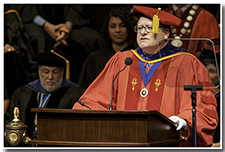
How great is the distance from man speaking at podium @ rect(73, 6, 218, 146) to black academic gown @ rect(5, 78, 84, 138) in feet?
5.53

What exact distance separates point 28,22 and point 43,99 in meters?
1.35

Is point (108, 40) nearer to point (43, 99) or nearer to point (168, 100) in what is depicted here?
point (43, 99)

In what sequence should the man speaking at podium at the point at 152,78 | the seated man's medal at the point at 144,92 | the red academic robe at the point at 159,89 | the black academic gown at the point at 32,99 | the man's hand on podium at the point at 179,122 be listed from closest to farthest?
the man's hand on podium at the point at 179,122
the red academic robe at the point at 159,89
the man speaking at podium at the point at 152,78
the seated man's medal at the point at 144,92
the black academic gown at the point at 32,99

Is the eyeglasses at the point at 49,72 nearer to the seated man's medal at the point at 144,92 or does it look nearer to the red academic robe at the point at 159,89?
the red academic robe at the point at 159,89

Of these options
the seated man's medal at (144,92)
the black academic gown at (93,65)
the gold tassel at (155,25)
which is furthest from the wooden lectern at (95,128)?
Result: the black academic gown at (93,65)

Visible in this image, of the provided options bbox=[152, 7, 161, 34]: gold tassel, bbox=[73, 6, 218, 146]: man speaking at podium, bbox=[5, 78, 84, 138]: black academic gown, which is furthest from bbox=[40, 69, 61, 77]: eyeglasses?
bbox=[152, 7, 161, 34]: gold tassel

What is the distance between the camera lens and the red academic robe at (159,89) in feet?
14.8

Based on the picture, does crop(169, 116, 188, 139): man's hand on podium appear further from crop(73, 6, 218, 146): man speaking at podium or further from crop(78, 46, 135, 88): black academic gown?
crop(78, 46, 135, 88): black academic gown

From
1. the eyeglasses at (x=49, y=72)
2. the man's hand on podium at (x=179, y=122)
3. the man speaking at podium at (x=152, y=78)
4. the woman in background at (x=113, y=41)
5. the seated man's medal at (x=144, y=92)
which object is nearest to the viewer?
the man's hand on podium at (x=179, y=122)

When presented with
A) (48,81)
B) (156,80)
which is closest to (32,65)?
(48,81)

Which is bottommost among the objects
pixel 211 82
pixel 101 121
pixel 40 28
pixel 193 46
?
pixel 101 121

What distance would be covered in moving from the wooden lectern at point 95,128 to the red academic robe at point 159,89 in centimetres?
97

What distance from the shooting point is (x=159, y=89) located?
15.8 ft

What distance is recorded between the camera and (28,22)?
22.9ft
